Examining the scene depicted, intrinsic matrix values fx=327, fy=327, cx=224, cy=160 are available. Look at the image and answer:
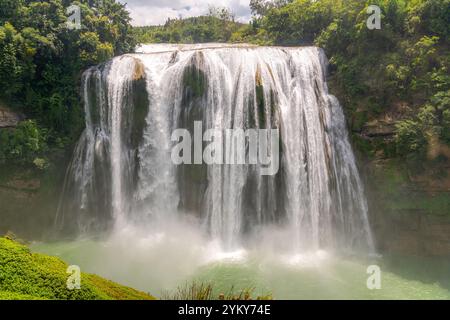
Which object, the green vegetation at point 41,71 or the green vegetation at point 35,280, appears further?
the green vegetation at point 41,71

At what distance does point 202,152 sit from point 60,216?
8.46 metres

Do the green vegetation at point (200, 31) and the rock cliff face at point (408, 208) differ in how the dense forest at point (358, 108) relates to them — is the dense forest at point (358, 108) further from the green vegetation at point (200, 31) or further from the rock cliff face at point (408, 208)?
the green vegetation at point (200, 31)

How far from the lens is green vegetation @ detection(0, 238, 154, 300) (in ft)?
22.8

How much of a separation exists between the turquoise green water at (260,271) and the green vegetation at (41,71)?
554 centimetres

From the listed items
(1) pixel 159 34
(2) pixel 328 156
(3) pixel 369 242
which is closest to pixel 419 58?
(2) pixel 328 156

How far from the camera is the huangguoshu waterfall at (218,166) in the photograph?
15820mm

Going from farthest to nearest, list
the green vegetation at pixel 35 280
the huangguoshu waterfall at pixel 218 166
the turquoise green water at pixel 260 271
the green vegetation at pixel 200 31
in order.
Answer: the green vegetation at pixel 200 31
the huangguoshu waterfall at pixel 218 166
the turquoise green water at pixel 260 271
the green vegetation at pixel 35 280

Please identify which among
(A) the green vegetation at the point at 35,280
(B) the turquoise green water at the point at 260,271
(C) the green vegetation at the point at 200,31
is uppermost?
(C) the green vegetation at the point at 200,31

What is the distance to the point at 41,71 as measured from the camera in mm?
18172

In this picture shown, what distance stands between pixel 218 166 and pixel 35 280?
32.3ft

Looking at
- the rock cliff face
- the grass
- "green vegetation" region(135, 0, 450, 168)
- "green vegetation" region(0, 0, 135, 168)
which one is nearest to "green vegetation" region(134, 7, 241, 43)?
"green vegetation" region(0, 0, 135, 168)

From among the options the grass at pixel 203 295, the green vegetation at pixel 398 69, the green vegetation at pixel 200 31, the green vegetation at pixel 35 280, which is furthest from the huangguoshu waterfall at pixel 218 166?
the green vegetation at pixel 200 31

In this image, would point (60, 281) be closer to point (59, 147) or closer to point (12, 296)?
point (12, 296)

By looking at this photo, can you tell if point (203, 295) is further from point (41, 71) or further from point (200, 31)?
point (200, 31)
